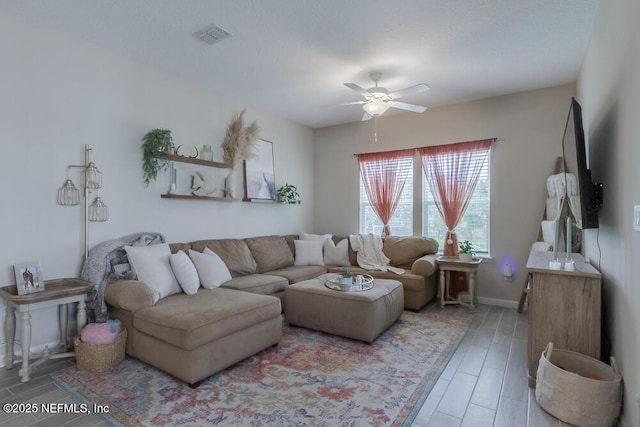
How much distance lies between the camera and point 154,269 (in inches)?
111

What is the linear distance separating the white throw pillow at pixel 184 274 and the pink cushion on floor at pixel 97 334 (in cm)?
63

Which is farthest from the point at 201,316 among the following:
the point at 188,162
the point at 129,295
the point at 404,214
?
the point at 404,214

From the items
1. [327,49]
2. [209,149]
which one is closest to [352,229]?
[209,149]

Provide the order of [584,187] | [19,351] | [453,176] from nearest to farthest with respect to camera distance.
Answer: [584,187], [19,351], [453,176]

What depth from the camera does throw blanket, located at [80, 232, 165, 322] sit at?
265cm

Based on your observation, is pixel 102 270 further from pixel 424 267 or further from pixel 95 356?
pixel 424 267

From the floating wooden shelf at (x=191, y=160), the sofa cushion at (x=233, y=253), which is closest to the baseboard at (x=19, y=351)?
the sofa cushion at (x=233, y=253)

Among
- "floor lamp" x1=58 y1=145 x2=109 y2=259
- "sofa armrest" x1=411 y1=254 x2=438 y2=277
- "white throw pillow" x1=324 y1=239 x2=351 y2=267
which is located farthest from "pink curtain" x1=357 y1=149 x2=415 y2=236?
"floor lamp" x1=58 y1=145 x2=109 y2=259

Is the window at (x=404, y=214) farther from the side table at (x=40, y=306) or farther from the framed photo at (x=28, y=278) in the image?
the framed photo at (x=28, y=278)

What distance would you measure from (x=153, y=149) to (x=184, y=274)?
132cm

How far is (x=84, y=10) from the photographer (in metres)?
2.47

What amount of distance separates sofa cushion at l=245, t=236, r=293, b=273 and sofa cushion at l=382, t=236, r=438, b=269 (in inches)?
55.7

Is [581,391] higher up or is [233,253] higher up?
[233,253]

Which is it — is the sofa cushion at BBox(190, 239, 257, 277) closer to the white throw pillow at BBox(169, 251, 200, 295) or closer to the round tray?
the white throw pillow at BBox(169, 251, 200, 295)
